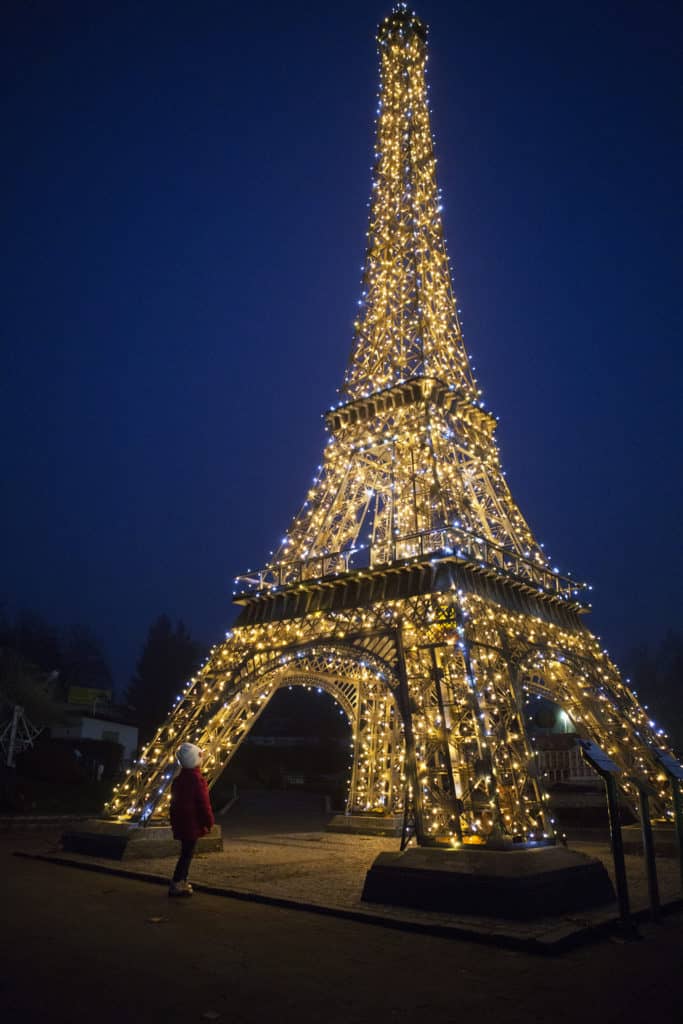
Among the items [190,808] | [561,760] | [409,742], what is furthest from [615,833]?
[561,760]

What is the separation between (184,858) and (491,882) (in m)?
4.05

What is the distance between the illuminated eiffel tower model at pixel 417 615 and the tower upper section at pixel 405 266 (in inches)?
2.9

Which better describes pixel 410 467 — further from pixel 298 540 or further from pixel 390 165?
pixel 390 165

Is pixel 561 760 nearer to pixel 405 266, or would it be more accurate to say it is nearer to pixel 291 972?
pixel 405 266

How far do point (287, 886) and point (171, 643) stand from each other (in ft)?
160

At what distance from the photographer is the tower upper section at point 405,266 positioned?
1975cm

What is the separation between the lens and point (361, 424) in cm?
1903

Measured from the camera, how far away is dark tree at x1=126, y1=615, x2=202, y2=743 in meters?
52.6

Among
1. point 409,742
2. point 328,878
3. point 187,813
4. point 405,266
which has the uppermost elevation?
point 405,266

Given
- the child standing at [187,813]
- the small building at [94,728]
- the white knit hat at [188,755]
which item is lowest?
the child standing at [187,813]

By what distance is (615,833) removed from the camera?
25.1ft

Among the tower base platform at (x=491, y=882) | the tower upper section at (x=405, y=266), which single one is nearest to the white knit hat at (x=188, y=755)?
the tower base platform at (x=491, y=882)

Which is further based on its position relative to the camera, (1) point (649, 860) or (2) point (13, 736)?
(2) point (13, 736)

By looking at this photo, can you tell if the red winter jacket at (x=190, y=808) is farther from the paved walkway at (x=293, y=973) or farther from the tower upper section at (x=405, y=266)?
the tower upper section at (x=405, y=266)
